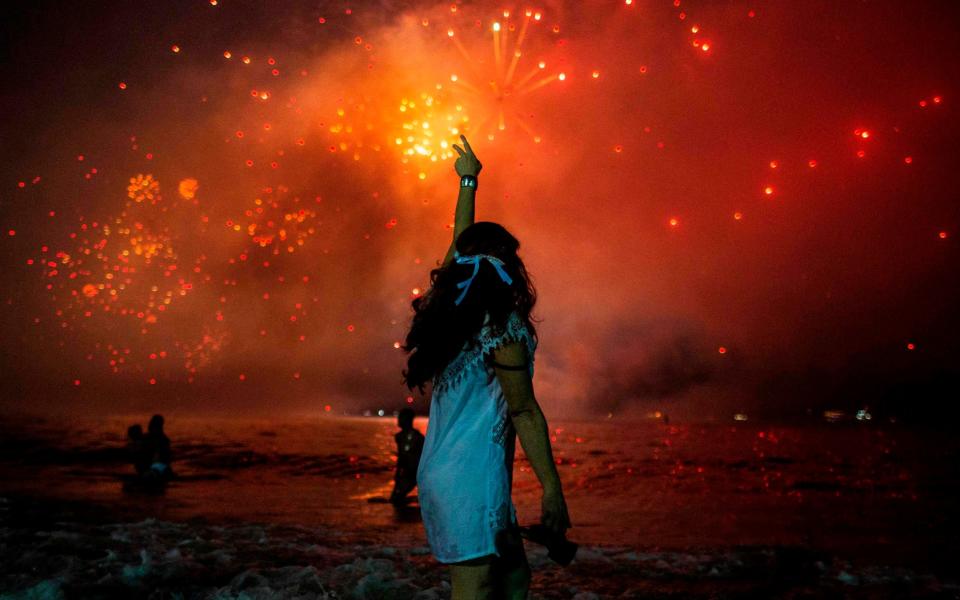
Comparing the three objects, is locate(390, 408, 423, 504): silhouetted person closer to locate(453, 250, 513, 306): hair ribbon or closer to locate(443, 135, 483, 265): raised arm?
locate(443, 135, 483, 265): raised arm

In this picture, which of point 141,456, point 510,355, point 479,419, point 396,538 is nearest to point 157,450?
point 141,456

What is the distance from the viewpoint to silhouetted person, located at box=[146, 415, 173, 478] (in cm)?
1617

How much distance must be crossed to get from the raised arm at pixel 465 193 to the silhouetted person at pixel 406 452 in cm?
817

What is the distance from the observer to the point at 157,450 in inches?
642

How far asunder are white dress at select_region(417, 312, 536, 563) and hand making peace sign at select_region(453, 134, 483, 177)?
137cm

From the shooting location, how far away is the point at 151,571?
6570mm

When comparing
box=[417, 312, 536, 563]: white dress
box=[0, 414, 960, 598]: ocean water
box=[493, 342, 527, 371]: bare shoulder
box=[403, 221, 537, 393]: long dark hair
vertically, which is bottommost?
box=[0, 414, 960, 598]: ocean water

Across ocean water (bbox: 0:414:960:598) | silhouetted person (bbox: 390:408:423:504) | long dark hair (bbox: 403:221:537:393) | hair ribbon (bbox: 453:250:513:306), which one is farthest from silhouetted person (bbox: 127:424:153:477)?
hair ribbon (bbox: 453:250:513:306)

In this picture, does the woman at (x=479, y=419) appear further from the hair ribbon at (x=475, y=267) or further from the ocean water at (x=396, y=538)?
the ocean water at (x=396, y=538)

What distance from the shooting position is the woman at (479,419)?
244 centimetres

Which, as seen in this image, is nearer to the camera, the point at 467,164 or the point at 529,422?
the point at 529,422

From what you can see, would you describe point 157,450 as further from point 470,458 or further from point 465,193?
point 470,458

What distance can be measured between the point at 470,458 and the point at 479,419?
5.8 inches

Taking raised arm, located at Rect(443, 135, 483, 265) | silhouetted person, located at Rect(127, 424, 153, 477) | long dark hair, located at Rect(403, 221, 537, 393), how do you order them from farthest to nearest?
1. silhouetted person, located at Rect(127, 424, 153, 477)
2. raised arm, located at Rect(443, 135, 483, 265)
3. long dark hair, located at Rect(403, 221, 537, 393)
